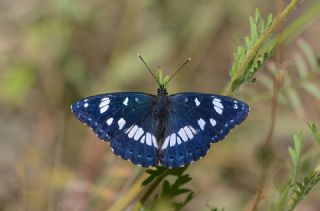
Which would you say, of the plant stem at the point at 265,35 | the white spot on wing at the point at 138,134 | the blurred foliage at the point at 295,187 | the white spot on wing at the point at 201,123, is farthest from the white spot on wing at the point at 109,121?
the blurred foliage at the point at 295,187

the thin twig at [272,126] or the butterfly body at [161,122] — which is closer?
the butterfly body at [161,122]

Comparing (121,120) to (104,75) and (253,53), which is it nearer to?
(253,53)

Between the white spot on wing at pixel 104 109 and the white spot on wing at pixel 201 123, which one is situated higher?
the white spot on wing at pixel 104 109

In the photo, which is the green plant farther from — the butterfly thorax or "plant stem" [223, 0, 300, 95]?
the butterfly thorax

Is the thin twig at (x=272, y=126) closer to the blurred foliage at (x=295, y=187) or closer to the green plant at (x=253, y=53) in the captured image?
the green plant at (x=253, y=53)

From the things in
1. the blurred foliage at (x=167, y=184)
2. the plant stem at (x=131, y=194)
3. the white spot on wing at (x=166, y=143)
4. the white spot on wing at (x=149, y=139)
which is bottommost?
the blurred foliage at (x=167, y=184)

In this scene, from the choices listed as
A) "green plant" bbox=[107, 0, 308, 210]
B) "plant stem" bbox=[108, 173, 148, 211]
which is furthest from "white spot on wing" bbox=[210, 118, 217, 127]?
"plant stem" bbox=[108, 173, 148, 211]

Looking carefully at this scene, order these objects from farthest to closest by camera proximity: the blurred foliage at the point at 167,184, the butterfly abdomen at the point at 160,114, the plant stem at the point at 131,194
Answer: the butterfly abdomen at the point at 160,114, the plant stem at the point at 131,194, the blurred foliage at the point at 167,184

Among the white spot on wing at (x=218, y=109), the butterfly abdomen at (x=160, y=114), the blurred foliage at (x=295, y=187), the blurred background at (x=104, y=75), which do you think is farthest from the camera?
the blurred background at (x=104, y=75)

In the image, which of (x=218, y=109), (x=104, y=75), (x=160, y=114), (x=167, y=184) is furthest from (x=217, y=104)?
(x=104, y=75)

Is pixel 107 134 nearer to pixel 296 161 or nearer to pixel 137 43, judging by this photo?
pixel 296 161
